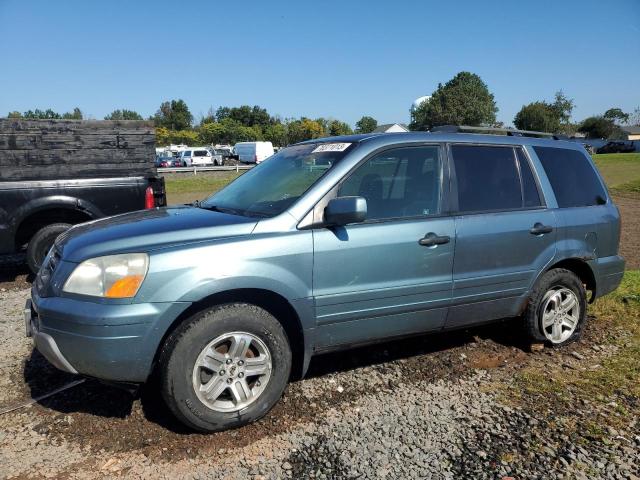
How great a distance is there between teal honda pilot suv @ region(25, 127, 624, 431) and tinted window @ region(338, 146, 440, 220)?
11mm

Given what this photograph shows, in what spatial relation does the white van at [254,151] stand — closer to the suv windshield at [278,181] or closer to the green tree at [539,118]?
the green tree at [539,118]

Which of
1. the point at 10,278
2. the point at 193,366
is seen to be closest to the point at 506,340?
the point at 193,366

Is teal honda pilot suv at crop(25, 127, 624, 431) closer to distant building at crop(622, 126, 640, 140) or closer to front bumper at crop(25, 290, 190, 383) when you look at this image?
front bumper at crop(25, 290, 190, 383)

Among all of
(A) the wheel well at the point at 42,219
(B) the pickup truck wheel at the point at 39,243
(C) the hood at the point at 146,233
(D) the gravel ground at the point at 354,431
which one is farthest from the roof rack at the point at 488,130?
(B) the pickup truck wheel at the point at 39,243

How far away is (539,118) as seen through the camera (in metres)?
75.5

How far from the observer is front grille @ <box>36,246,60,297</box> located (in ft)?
10.2

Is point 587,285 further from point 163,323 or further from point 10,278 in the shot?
point 10,278

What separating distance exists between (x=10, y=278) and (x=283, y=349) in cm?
553

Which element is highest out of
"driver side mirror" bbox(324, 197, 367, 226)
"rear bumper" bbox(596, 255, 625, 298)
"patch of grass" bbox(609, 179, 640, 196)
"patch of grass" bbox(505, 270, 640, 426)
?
"driver side mirror" bbox(324, 197, 367, 226)

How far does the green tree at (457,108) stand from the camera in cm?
7688

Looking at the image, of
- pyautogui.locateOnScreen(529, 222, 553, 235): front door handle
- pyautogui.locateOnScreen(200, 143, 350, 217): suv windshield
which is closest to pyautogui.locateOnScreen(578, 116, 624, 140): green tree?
pyautogui.locateOnScreen(529, 222, 553, 235): front door handle

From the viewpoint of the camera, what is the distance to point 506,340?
470cm

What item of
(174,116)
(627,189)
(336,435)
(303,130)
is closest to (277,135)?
(303,130)

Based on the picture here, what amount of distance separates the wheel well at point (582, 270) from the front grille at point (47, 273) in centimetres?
385
